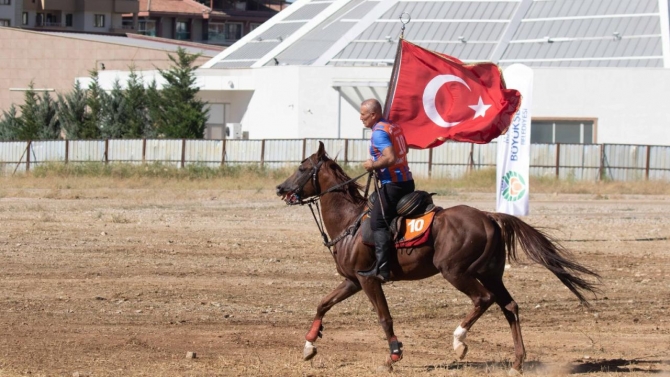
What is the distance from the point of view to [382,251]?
983 centimetres

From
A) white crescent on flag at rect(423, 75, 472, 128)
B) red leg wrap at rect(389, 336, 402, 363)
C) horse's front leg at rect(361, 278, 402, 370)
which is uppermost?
white crescent on flag at rect(423, 75, 472, 128)

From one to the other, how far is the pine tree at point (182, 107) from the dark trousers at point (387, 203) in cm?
4279

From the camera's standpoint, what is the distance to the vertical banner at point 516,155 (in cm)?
2027

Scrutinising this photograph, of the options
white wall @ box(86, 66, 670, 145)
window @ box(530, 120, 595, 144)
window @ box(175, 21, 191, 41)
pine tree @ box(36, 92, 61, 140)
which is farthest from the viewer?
window @ box(175, 21, 191, 41)

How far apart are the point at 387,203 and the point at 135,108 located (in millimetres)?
47457

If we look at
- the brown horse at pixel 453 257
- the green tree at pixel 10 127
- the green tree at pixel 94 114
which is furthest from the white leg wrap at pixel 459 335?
the green tree at pixel 10 127

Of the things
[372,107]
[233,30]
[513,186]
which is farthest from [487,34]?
[233,30]

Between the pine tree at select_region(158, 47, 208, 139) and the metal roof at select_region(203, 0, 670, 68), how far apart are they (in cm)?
376

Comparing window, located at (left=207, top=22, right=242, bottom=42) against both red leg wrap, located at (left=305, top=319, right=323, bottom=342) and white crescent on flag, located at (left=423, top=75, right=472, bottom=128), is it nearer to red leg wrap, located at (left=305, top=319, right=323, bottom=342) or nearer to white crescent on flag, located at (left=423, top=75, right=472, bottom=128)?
white crescent on flag, located at (left=423, top=75, right=472, bottom=128)

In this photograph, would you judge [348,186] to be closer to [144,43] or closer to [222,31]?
[144,43]

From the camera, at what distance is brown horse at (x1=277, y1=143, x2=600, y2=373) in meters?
9.82

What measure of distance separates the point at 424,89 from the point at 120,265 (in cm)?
530

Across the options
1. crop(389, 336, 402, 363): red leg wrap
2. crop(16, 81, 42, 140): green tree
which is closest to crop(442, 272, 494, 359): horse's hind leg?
crop(389, 336, 402, 363): red leg wrap

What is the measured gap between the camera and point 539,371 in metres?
9.86
